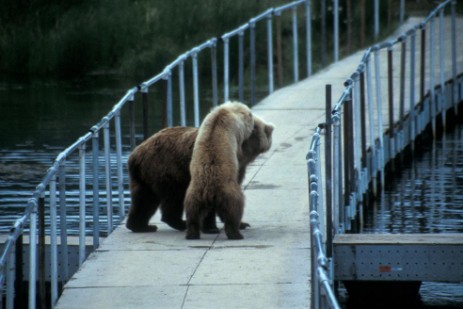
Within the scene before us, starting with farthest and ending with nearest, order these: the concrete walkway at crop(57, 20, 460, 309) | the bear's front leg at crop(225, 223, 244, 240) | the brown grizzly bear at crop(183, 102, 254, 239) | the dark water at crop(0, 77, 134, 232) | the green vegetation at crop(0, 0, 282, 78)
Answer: the green vegetation at crop(0, 0, 282, 78)
the dark water at crop(0, 77, 134, 232)
the bear's front leg at crop(225, 223, 244, 240)
the brown grizzly bear at crop(183, 102, 254, 239)
the concrete walkway at crop(57, 20, 460, 309)

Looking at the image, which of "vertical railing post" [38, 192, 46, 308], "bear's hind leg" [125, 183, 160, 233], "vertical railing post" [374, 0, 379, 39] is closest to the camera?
"vertical railing post" [38, 192, 46, 308]

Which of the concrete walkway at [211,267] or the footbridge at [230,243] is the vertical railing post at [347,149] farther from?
the concrete walkway at [211,267]

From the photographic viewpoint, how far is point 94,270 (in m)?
10.3

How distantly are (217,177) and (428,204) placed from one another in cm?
698

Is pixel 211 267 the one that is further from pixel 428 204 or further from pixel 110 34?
pixel 110 34

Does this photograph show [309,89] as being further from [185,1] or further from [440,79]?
[185,1]

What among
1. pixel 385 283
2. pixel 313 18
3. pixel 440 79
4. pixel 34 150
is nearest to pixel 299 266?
pixel 385 283

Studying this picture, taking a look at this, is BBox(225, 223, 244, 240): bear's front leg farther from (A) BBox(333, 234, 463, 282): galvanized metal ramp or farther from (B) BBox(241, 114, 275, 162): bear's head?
(A) BBox(333, 234, 463, 282): galvanized metal ramp

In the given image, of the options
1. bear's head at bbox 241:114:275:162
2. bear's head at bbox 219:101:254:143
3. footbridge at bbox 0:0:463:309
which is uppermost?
bear's head at bbox 219:101:254:143

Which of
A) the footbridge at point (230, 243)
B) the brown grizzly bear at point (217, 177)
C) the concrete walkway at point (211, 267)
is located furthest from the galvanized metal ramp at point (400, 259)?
the brown grizzly bear at point (217, 177)

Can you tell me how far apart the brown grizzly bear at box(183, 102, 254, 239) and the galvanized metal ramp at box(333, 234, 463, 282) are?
0.90 meters

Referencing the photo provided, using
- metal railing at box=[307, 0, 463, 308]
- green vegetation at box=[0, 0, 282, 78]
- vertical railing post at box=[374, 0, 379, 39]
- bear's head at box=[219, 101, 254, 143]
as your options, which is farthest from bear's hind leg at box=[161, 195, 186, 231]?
green vegetation at box=[0, 0, 282, 78]

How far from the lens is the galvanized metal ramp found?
440 inches

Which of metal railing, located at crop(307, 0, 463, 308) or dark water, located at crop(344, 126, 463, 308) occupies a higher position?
metal railing, located at crop(307, 0, 463, 308)
